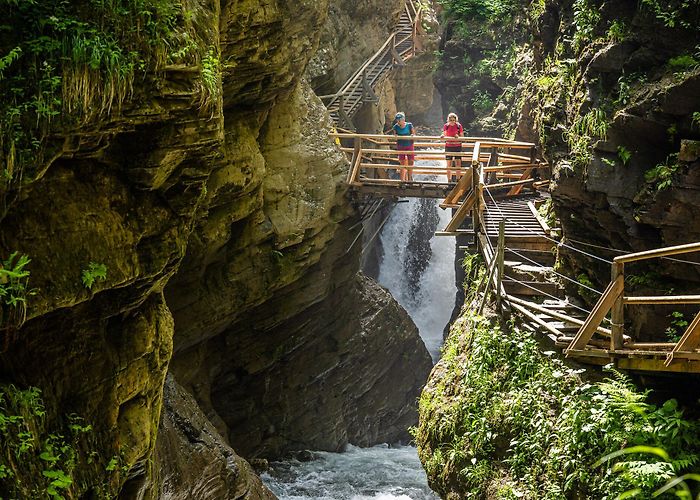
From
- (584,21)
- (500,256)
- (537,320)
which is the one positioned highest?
(584,21)

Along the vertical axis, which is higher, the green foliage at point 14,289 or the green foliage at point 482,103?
the green foliage at point 482,103

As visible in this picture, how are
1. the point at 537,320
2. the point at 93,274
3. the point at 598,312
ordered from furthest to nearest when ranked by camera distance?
1. the point at 537,320
2. the point at 598,312
3. the point at 93,274

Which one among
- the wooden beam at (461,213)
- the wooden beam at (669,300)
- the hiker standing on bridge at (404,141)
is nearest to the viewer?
the wooden beam at (669,300)

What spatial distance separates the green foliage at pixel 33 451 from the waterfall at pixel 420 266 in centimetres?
1942

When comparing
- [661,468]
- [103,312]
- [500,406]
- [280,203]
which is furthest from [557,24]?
[103,312]

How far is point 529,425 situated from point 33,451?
5.92 metres

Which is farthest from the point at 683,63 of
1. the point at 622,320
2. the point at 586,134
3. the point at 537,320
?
the point at 537,320

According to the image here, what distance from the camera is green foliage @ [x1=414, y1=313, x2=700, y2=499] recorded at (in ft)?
25.4

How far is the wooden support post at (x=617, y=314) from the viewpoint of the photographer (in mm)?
7852

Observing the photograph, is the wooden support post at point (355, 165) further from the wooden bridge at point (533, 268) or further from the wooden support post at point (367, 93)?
the wooden support post at point (367, 93)

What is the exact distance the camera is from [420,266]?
26734mm

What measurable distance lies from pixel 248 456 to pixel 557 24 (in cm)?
1121

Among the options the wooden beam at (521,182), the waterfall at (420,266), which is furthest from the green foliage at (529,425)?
the waterfall at (420,266)

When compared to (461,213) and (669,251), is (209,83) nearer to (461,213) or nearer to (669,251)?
(669,251)
